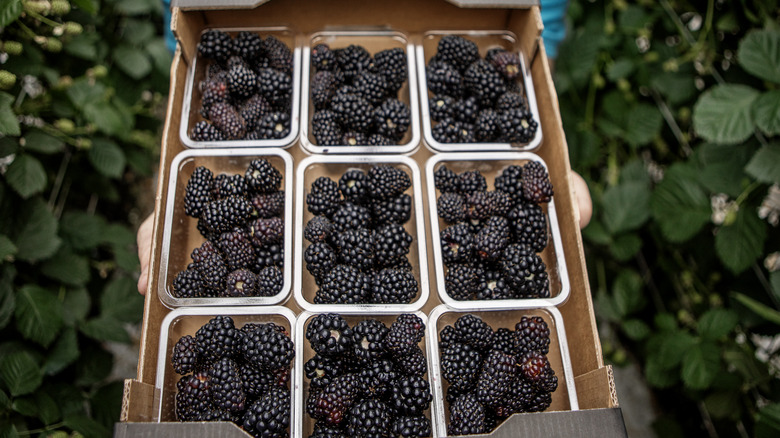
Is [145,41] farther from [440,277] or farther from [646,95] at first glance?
[646,95]

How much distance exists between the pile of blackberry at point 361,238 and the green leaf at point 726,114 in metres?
0.96

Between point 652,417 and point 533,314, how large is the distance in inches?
55.0

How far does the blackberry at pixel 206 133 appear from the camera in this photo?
1415 mm

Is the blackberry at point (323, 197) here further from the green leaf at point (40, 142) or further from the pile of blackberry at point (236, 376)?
the green leaf at point (40, 142)

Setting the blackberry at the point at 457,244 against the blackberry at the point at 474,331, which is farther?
the blackberry at the point at 457,244

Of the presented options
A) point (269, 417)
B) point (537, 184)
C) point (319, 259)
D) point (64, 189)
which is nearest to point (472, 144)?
point (537, 184)

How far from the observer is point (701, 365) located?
1662 mm

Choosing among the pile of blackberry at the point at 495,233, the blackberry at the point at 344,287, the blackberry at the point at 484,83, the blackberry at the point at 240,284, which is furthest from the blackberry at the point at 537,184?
the blackberry at the point at 240,284

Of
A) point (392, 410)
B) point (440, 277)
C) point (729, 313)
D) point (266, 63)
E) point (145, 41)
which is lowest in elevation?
point (392, 410)

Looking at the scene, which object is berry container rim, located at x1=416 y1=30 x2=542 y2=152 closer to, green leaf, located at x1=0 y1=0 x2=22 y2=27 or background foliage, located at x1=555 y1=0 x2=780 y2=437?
background foliage, located at x1=555 y1=0 x2=780 y2=437

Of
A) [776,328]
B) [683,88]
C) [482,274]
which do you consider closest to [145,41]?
[482,274]

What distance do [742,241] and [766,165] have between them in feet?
0.90

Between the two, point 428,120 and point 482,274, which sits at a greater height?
point 428,120

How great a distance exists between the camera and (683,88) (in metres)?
1.98
